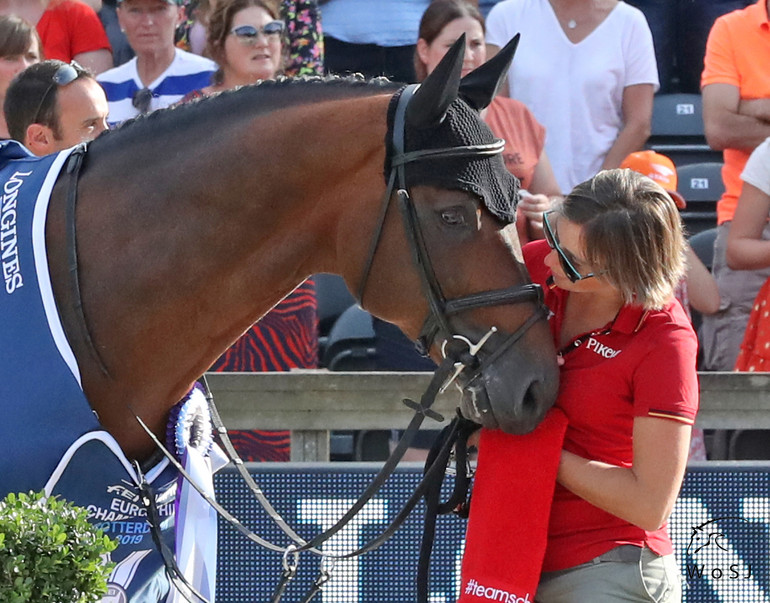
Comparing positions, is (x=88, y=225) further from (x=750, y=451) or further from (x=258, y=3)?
(x=750, y=451)

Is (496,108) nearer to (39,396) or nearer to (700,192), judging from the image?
(700,192)

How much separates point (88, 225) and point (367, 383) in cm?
188

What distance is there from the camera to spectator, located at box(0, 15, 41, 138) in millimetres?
4910

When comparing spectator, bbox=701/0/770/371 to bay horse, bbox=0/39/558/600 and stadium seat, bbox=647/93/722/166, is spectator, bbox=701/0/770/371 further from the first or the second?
bay horse, bbox=0/39/558/600

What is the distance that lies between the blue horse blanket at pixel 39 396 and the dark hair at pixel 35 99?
886 mm

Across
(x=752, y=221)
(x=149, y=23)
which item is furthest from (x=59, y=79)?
(x=752, y=221)

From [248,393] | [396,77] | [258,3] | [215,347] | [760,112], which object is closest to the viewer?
[215,347]

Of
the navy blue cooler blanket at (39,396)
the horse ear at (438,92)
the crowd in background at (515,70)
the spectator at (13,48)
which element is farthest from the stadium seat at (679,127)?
the navy blue cooler blanket at (39,396)

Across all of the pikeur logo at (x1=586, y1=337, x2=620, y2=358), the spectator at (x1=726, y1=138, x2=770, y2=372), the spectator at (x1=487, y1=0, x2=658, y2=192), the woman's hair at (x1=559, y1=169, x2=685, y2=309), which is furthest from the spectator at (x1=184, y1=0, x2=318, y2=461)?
the woman's hair at (x1=559, y1=169, x2=685, y2=309)

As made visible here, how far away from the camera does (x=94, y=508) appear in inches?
111

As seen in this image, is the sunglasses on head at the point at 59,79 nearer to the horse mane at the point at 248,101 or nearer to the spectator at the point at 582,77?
the horse mane at the point at 248,101

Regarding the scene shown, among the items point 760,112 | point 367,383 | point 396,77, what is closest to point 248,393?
point 367,383

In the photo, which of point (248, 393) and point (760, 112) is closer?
point (248, 393)

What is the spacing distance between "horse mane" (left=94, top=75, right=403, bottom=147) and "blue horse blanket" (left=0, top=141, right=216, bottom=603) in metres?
0.29
